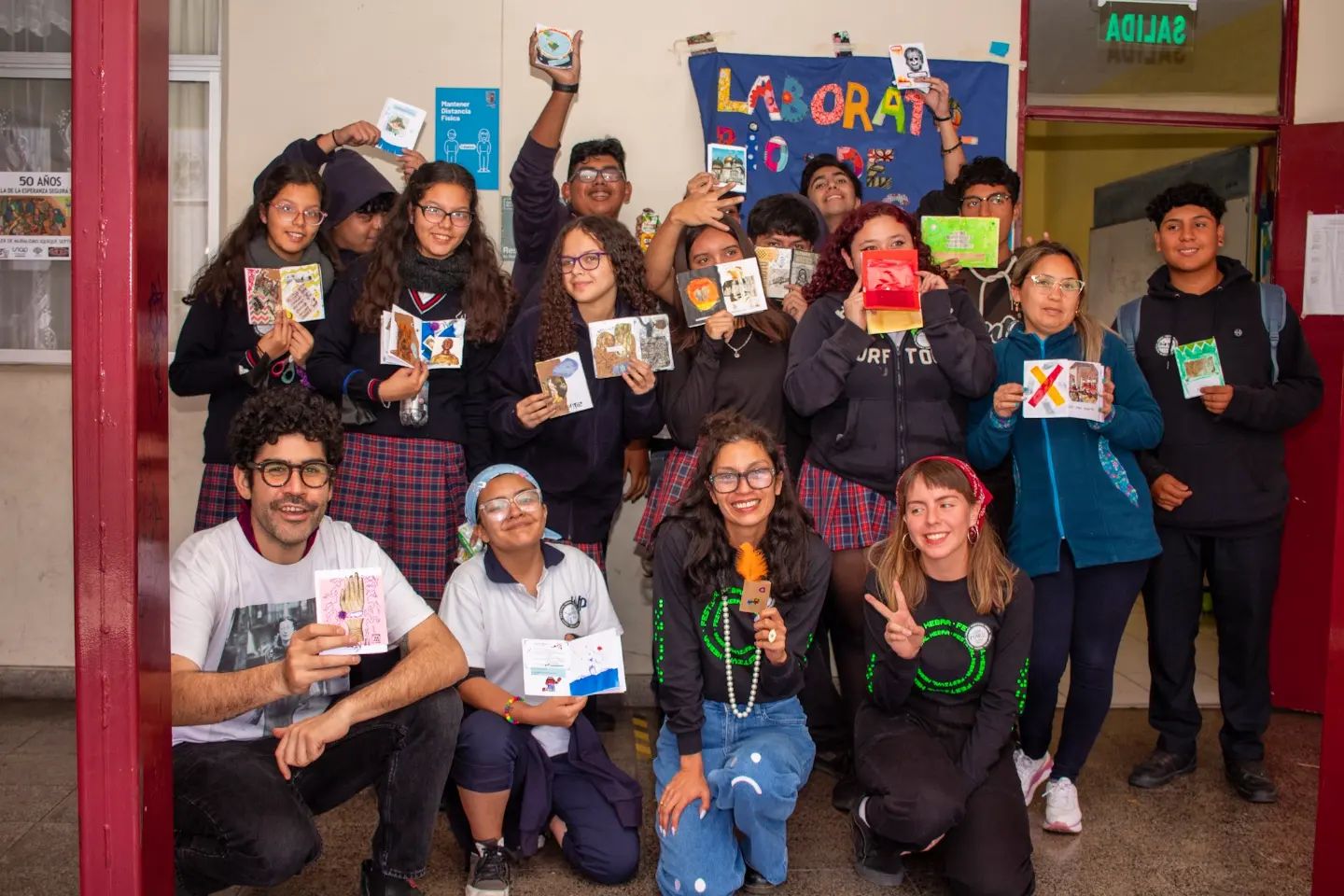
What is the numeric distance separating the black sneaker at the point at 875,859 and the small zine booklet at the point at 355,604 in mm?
1478

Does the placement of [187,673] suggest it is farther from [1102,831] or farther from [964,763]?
[1102,831]

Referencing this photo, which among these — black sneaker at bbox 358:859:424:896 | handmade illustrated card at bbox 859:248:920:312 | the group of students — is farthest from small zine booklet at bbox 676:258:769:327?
black sneaker at bbox 358:859:424:896

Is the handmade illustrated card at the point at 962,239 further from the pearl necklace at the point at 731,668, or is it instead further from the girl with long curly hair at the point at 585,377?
the pearl necklace at the point at 731,668

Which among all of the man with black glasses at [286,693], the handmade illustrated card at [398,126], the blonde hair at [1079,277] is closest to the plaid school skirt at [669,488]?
the man with black glasses at [286,693]

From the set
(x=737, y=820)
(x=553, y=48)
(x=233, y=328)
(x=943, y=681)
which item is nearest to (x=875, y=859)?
(x=737, y=820)

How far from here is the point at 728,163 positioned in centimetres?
518

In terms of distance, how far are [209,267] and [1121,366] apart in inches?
120

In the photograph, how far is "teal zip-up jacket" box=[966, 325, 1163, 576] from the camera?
A: 3799mm

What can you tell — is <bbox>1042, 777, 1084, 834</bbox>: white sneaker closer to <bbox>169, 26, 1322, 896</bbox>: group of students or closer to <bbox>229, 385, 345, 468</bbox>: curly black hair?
<bbox>169, 26, 1322, 896</bbox>: group of students

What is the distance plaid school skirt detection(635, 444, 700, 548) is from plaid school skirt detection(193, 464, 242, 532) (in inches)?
53.8

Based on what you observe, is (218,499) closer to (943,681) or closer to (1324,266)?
(943,681)

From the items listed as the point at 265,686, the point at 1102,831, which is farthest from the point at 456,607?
the point at 1102,831

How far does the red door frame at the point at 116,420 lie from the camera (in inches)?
86.8

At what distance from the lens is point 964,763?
342cm
